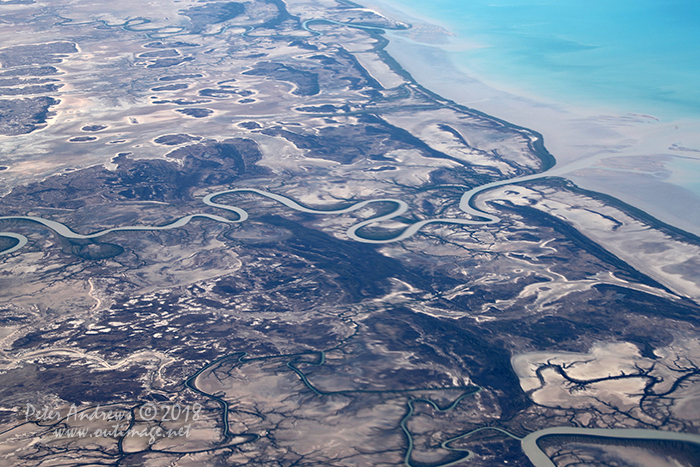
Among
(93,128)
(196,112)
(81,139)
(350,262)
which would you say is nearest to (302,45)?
(196,112)

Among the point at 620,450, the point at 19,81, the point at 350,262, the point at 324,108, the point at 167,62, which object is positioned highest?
the point at 167,62

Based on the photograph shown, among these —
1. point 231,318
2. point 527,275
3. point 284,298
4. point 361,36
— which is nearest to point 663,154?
point 527,275

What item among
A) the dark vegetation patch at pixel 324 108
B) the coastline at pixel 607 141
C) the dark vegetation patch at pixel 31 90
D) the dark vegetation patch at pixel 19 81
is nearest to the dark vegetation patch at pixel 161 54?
the dark vegetation patch at pixel 19 81

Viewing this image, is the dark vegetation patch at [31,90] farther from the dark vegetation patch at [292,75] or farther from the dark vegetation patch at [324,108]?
the dark vegetation patch at [324,108]

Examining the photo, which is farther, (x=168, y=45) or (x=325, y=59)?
(x=168, y=45)

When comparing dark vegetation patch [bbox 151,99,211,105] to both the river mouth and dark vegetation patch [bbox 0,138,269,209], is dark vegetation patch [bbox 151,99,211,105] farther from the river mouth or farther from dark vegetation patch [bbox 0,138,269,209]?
the river mouth

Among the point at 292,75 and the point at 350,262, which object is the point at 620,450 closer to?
the point at 350,262

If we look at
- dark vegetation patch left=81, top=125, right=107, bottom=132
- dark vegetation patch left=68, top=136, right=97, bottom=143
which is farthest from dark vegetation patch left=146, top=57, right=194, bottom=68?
dark vegetation patch left=68, top=136, right=97, bottom=143
